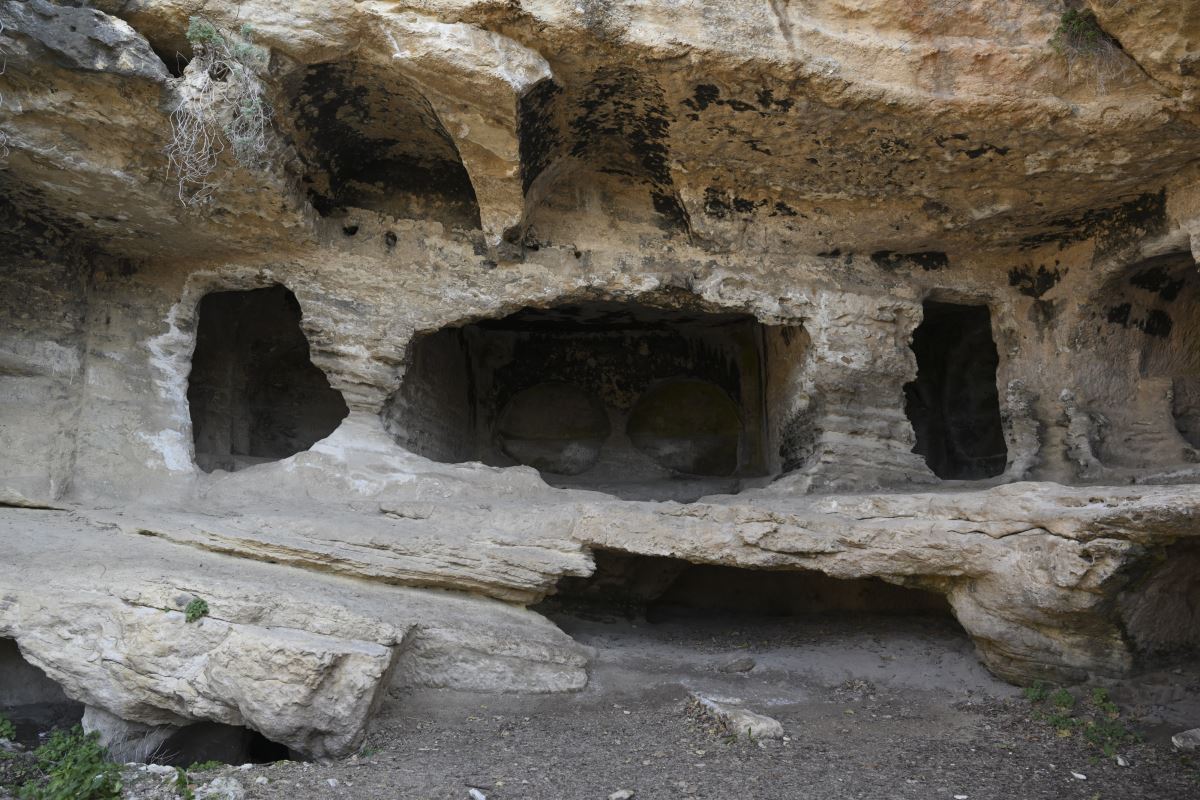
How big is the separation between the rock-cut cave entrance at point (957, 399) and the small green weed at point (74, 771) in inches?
267

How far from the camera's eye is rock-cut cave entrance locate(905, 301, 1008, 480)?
27.7 feet

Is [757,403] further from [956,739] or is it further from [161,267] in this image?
[161,267]

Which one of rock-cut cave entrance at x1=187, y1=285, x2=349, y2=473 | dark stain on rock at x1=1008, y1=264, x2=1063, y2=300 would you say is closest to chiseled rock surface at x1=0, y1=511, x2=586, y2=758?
rock-cut cave entrance at x1=187, y1=285, x2=349, y2=473

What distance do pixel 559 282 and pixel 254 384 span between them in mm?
3093

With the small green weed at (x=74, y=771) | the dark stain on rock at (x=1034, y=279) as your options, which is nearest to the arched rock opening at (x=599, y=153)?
the dark stain on rock at (x=1034, y=279)

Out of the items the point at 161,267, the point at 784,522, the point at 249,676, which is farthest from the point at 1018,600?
the point at 161,267

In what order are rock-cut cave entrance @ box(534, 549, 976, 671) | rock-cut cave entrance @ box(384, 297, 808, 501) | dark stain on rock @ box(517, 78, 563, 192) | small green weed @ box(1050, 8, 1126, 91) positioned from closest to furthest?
small green weed @ box(1050, 8, 1126, 91) < dark stain on rock @ box(517, 78, 563, 192) < rock-cut cave entrance @ box(534, 549, 976, 671) < rock-cut cave entrance @ box(384, 297, 808, 501)

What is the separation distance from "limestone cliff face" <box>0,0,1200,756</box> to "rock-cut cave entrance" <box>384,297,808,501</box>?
38.9 inches

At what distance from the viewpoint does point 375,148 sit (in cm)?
602

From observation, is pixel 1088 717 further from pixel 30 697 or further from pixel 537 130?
pixel 30 697

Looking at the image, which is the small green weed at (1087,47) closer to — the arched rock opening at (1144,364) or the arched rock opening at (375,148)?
the arched rock opening at (1144,364)

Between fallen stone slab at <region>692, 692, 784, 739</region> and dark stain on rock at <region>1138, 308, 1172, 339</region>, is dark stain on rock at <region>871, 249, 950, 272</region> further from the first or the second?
fallen stone slab at <region>692, 692, 784, 739</region>

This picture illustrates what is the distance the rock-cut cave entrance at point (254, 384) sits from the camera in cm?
707

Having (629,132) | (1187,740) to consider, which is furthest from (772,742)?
(629,132)
